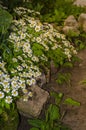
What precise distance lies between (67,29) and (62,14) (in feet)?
2.11

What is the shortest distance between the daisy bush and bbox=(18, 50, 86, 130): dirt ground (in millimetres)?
282

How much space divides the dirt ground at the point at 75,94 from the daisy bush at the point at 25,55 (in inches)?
11.1

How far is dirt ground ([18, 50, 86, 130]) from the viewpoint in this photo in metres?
3.92

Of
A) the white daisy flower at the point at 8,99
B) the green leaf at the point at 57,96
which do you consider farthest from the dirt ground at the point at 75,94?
the white daisy flower at the point at 8,99

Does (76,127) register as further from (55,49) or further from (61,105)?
(55,49)

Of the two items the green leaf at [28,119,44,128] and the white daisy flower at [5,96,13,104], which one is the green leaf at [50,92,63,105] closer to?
the green leaf at [28,119,44,128]

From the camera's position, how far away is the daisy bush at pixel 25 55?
11.0 ft

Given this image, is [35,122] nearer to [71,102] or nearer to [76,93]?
[71,102]

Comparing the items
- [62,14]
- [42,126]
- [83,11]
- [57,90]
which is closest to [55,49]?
[57,90]

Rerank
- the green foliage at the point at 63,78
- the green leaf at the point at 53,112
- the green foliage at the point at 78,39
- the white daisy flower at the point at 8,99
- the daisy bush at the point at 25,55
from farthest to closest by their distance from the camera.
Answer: the green foliage at the point at 78,39, the green foliage at the point at 63,78, the green leaf at the point at 53,112, the daisy bush at the point at 25,55, the white daisy flower at the point at 8,99

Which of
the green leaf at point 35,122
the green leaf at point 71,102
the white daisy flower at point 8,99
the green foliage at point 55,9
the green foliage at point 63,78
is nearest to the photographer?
the white daisy flower at point 8,99

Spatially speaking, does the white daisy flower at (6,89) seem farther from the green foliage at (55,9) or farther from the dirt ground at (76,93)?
the green foliage at (55,9)

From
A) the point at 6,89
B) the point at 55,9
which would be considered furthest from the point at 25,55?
the point at 55,9

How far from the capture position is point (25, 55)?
12.8ft
